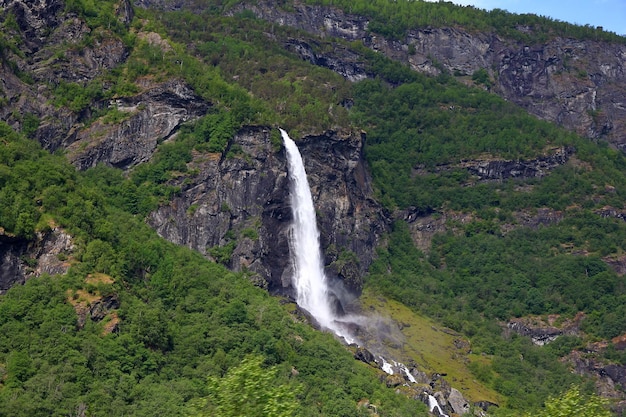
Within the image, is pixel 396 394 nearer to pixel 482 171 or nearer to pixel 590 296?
pixel 590 296

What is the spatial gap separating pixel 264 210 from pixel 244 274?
42.7 ft

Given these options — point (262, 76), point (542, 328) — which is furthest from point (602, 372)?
point (262, 76)

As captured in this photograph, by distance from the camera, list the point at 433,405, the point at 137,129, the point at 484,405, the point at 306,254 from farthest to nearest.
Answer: the point at 306,254 < the point at 137,129 < the point at 484,405 < the point at 433,405

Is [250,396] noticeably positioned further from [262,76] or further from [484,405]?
[262,76]

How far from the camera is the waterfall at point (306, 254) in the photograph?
127 metres

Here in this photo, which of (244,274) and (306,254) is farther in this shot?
(306,254)

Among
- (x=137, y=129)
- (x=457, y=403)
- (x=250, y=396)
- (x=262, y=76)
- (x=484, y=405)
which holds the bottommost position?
(x=484, y=405)

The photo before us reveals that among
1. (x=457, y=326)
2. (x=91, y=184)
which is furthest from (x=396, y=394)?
(x=91, y=184)

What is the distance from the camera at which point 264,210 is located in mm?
130250

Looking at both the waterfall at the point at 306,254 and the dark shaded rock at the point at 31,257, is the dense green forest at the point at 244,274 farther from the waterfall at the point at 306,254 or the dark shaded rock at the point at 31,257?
the waterfall at the point at 306,254

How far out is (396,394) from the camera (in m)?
100

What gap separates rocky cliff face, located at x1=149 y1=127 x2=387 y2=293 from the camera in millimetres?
123625

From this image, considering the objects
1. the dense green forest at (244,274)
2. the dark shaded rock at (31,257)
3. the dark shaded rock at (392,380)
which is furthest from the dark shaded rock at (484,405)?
the dark shaded rock at (31,257)

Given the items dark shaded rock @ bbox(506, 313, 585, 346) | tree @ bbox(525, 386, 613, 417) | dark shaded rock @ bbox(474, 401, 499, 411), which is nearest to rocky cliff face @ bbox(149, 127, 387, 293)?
dark shaded rock @ bbox(506, 313, 585, 346)
